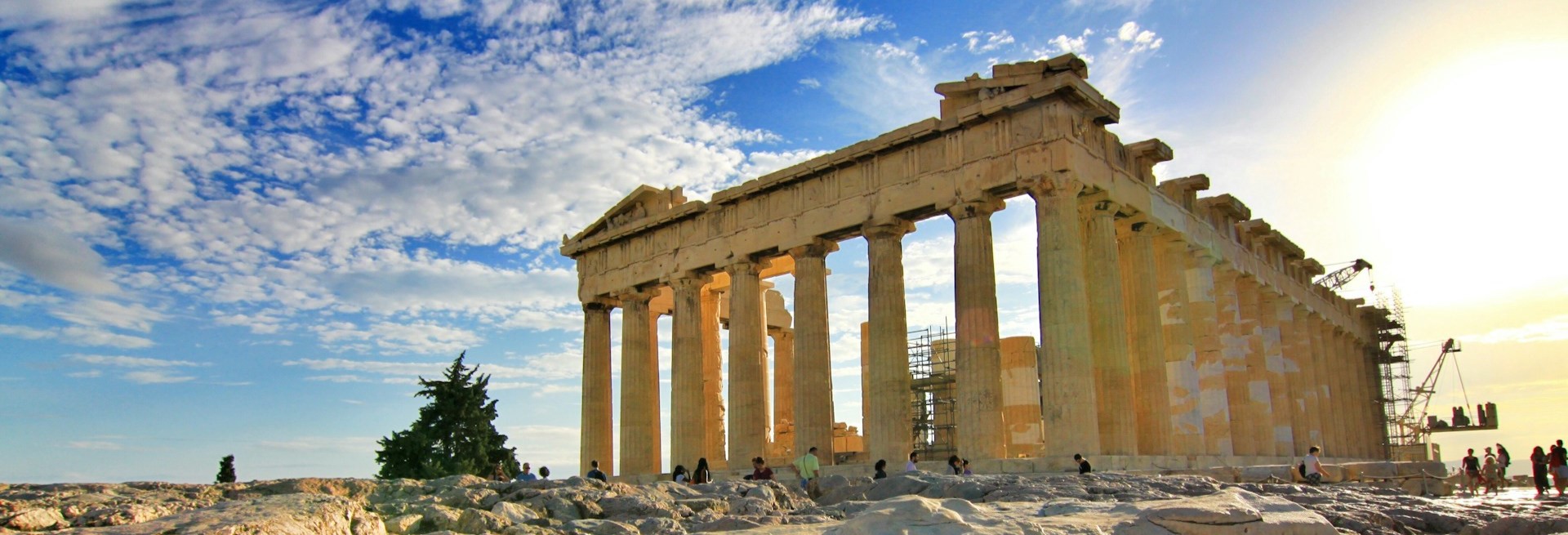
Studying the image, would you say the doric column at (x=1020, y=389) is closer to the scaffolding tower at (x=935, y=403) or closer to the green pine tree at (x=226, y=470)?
the scaffolding tower at (x=935, y=403)

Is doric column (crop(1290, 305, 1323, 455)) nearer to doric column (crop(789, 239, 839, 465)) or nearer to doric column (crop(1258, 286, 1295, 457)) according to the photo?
doric column (crop(1258, 286, 1295, 457))

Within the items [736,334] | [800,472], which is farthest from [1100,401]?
[736,334]

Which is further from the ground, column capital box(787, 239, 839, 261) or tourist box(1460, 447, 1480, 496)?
column capital box(787, 239, 839, 261)

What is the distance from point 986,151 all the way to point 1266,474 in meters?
8.47

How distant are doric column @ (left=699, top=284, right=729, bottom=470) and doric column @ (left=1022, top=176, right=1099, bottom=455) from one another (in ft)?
45.2

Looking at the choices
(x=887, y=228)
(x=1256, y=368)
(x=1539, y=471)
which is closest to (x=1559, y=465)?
(x=1539, y=471)

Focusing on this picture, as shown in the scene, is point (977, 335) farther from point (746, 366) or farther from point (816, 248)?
point (746, 366)

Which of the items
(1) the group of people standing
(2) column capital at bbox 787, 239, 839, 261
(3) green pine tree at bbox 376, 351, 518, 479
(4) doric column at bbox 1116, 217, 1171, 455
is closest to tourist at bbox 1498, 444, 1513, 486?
(1) the group of people standing

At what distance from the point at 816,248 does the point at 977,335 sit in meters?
5.58

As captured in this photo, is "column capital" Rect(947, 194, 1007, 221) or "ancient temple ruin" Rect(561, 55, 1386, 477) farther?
"column capital" Rect(947, 194, 1007, 221)

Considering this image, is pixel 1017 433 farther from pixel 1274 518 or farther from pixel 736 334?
pixel 1274 518

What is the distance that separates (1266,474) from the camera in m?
21.3

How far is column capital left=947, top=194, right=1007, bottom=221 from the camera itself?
2450cm

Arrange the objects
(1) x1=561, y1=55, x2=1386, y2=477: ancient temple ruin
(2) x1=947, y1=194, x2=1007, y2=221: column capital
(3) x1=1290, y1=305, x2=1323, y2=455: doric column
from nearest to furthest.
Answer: (1) x1=561, y1=55, x2=1386, y2=477: ancient temple ruin, (2) x1=947, y1=194, x2=1007, y2=221: column capital, (3) x1=1290, y1=305, x2=1323, y2=455: doric column
